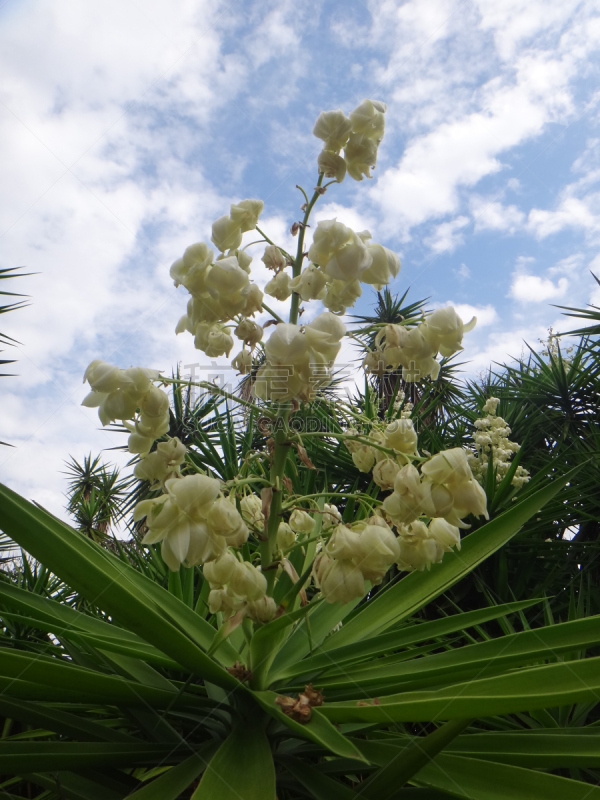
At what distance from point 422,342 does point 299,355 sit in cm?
27

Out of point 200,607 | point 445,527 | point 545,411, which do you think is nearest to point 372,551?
point 445,527

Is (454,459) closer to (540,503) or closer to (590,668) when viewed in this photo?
(590,668)

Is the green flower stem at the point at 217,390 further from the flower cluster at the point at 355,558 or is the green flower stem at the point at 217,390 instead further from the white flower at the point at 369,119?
the white flower at the point at 369,119

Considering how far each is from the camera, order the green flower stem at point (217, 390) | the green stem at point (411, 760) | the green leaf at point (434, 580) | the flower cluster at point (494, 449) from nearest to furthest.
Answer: the green stem at point (411, 760), the green flower stem at point (217, 390), the green leaf at point (434, 580), the flower cluster at point (494, 449)

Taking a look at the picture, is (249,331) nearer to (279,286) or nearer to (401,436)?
(279,286)

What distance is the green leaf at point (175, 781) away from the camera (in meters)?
0.88

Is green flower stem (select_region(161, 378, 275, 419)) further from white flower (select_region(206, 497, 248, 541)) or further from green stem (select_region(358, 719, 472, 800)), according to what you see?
green stem (select_region(358, 719, 472, 800))

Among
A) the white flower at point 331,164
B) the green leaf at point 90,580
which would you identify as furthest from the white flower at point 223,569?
the white flower at point 331,164

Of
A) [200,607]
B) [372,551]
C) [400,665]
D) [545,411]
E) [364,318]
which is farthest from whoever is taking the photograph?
[364,318]

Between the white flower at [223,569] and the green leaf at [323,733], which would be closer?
the green leaf at [323,733]

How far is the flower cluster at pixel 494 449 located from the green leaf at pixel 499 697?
198 centimetres

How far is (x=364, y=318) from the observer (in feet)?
22.8

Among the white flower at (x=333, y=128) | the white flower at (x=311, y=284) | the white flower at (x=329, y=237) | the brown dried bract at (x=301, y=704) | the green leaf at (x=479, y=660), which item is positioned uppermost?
the white flower at (x=333, y=128)

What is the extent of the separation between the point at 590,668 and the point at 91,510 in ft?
23.5
